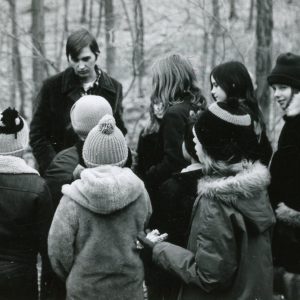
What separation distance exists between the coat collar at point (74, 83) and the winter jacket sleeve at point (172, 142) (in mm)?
1288

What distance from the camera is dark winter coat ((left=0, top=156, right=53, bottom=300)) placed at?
4.02 m

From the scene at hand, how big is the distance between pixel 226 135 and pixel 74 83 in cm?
283

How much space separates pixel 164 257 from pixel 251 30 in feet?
26.7

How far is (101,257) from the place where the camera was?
3.79 meters

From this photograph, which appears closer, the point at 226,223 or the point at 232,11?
the point at 226,223

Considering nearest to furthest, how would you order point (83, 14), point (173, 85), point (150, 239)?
point (150, 239) → point (173, 85) → point (83, 14)

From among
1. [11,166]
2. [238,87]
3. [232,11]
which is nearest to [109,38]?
[232,11]

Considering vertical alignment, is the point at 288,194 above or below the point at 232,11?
below

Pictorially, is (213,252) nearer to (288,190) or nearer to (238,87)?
(288,190)

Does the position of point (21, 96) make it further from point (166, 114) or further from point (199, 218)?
point (199, 218)

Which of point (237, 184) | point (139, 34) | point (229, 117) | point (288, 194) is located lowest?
point (288, 194)

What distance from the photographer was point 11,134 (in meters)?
4.20

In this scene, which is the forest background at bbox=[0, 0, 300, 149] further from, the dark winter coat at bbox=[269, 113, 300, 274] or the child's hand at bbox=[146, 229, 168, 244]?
the child's hand at bbox=[146, 229, 168, 244]

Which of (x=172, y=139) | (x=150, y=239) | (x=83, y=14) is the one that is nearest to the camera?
(x=150, y=239)
